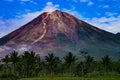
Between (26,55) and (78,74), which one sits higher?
(26,55)

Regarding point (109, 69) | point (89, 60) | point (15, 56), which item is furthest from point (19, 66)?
point (109, 69)

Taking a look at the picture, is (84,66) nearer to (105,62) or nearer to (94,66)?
(105,62)

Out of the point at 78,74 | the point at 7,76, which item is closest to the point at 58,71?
the point at 78,74

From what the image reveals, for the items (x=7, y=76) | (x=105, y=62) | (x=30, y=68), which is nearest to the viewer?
(x=7, y=76)

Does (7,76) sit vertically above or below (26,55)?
below

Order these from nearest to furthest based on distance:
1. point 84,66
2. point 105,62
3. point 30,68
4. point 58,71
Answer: point 30,68 < point 84,66 < point 105,62 < point 58,71

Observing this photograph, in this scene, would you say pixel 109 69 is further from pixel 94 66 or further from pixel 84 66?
pixel 84 66

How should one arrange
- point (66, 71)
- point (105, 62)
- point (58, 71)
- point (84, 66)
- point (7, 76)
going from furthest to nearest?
1. point (66, 71)
2. point (58, 71)
3. point (105, 62)
4. point (84, 66)
5. point (7, 76)

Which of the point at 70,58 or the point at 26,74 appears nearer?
the point at 26,74

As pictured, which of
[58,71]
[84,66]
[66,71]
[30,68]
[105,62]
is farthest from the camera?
[66,71]
